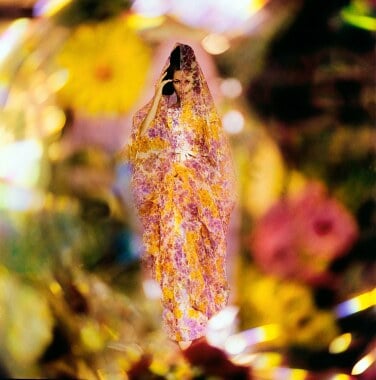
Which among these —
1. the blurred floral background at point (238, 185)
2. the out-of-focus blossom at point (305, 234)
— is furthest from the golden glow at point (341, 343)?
the out-of-focus blossom at point (305, 234)

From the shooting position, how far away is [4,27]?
1264 millimetres

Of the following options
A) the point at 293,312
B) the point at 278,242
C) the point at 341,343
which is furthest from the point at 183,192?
the point at 341,343

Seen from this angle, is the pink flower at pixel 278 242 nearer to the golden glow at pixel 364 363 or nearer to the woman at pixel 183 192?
the woman at pixel 183 192

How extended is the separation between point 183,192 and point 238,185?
0.38 ft

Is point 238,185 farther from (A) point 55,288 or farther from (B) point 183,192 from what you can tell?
(A) point 55,288

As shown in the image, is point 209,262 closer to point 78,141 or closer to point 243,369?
point 243,369

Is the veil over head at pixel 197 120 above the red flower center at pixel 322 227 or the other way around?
above

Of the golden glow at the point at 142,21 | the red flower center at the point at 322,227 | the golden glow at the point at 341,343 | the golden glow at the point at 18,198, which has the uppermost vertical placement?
the golden glow at the point at 142,21

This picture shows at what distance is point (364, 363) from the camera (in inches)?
46.6

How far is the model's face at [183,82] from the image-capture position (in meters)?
1.21

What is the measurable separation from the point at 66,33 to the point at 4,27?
14 centimetres

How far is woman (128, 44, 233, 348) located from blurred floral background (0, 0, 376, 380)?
0.02 metres

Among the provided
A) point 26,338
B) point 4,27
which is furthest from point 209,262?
point 4,27

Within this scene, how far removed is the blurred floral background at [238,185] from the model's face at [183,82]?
0.13ft
